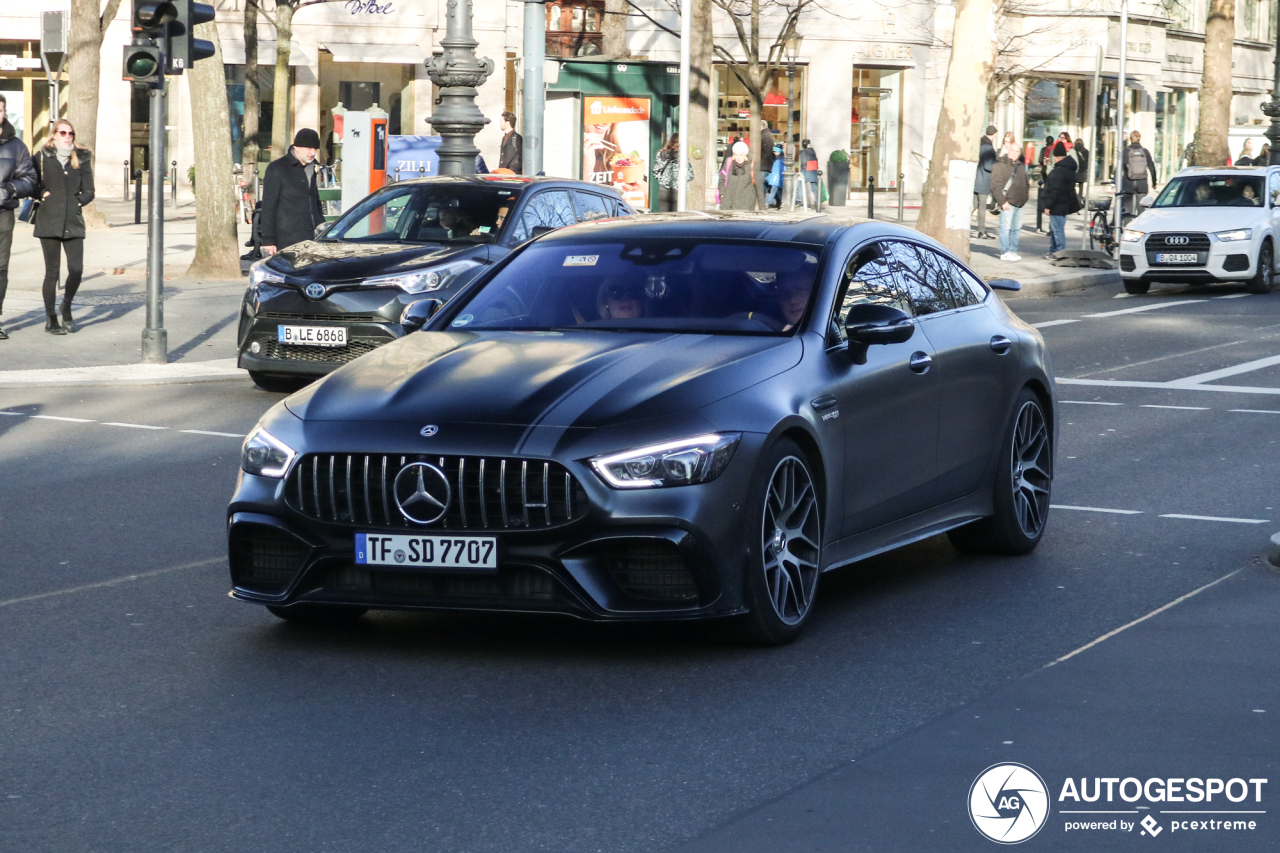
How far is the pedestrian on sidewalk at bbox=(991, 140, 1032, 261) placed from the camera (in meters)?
30.7

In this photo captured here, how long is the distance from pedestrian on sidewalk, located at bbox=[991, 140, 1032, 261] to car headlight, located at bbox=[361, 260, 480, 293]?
1774 cm

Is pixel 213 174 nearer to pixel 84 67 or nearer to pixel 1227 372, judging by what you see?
pixel 84 67

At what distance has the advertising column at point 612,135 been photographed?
37.1 meters

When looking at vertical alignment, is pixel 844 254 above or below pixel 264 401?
above

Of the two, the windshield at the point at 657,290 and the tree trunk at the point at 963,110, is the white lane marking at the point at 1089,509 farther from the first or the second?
the tree trunk at the point at 963,110

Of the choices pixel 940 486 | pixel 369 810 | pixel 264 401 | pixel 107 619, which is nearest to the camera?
pixel 369 810

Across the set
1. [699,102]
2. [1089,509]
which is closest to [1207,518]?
[1089,509]

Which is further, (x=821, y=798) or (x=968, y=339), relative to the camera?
(x=968, y=339)

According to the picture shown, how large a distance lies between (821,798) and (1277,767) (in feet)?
4.12

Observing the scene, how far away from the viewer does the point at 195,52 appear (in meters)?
16.2

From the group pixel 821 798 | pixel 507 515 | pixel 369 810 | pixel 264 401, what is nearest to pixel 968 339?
pixel 507 515

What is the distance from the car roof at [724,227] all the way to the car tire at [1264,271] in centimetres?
2006

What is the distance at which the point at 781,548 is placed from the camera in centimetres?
661

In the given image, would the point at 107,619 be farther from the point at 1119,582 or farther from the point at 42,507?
the point at 1119,582
